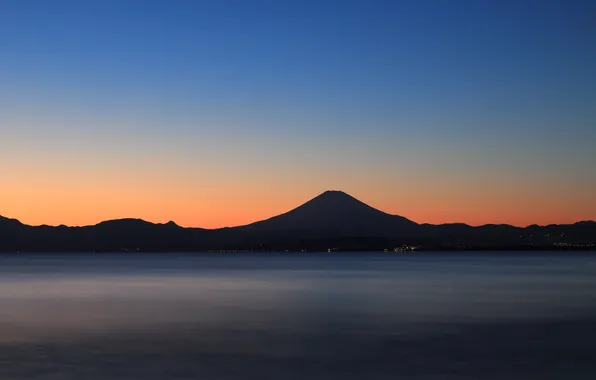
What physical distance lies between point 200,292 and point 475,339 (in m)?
40.6

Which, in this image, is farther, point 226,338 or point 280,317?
point 280,317

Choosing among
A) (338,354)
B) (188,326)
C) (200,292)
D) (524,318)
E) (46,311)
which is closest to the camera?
(338,354)

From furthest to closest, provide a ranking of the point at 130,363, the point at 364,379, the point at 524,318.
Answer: the point at 524,318, the point at 130,363, the point at 364,379

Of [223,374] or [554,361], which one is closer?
[223,374]

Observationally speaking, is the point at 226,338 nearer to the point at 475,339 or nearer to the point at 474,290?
the point at 475,339

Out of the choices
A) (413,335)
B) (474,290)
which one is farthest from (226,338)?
(474,290)

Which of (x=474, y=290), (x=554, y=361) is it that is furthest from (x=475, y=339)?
(x=474, y=290)

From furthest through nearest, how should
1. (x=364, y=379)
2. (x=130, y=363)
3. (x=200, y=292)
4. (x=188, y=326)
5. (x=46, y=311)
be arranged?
1. (x=200, y=292)
2. (x=46, y=311)
3. (x=188, y=326)
4. (x=130, y=363)
5. (x=364, y=379)

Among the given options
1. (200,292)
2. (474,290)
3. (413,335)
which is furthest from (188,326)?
(474,290)

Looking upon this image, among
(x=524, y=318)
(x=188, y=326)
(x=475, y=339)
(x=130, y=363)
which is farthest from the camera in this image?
(x=524, y=318)

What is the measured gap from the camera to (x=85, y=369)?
1085 inches

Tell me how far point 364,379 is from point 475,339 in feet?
38.2

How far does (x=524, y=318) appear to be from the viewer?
151 ft

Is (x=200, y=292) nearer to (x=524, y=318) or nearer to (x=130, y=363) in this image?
(x=524, y=318)
